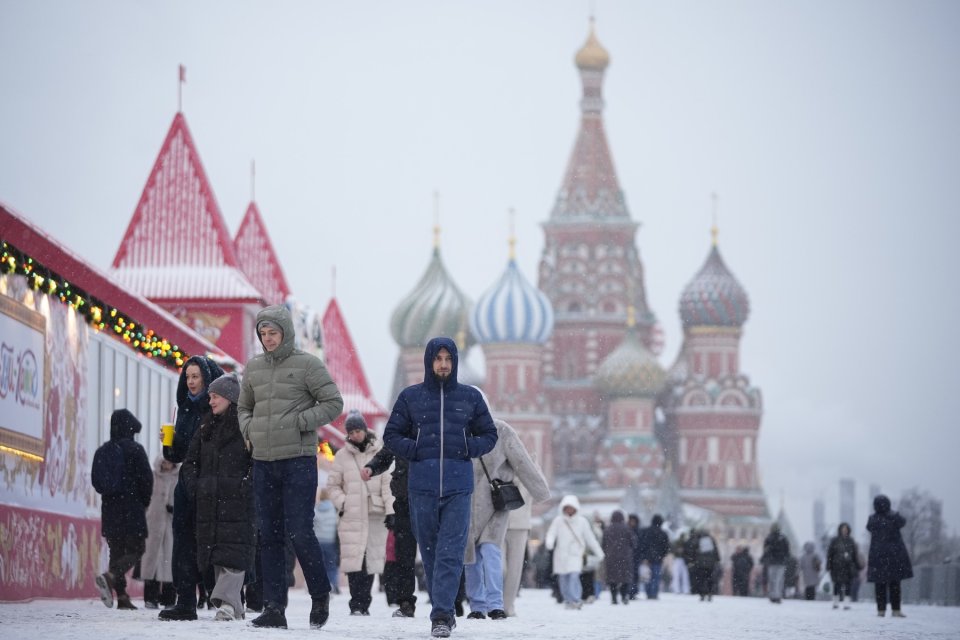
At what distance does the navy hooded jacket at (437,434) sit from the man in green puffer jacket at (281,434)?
1.05ft

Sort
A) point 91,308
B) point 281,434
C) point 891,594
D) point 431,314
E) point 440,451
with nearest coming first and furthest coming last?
point 281,434, point 440,451, point 91,308, point 891,594, point 431,314

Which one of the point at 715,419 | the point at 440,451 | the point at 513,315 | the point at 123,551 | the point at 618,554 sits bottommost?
the point at 618,554

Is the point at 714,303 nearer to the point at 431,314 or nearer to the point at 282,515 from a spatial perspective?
the point at 431,314

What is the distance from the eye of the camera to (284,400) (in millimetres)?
9938

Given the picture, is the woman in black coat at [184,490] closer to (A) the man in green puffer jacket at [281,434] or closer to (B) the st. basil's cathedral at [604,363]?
(A) the man in green puffer jacket at [281,434]

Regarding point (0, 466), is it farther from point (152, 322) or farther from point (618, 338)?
point (618, 338)

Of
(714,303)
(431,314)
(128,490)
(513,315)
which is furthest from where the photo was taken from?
(431,314)

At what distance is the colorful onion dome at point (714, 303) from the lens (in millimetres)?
102875

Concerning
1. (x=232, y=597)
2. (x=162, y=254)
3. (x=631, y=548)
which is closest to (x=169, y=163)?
(x=162, y=254)

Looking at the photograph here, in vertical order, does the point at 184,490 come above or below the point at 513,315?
below

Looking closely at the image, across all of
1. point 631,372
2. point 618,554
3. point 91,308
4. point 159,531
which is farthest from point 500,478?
point 631,372

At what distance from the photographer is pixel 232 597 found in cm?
1055

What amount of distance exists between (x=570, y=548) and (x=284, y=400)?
874 cm

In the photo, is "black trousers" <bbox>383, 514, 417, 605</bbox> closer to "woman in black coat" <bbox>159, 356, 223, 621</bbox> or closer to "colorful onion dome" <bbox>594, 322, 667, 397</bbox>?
"woman in black coat" <bbox>159, 356, 223, 621</bbox>
